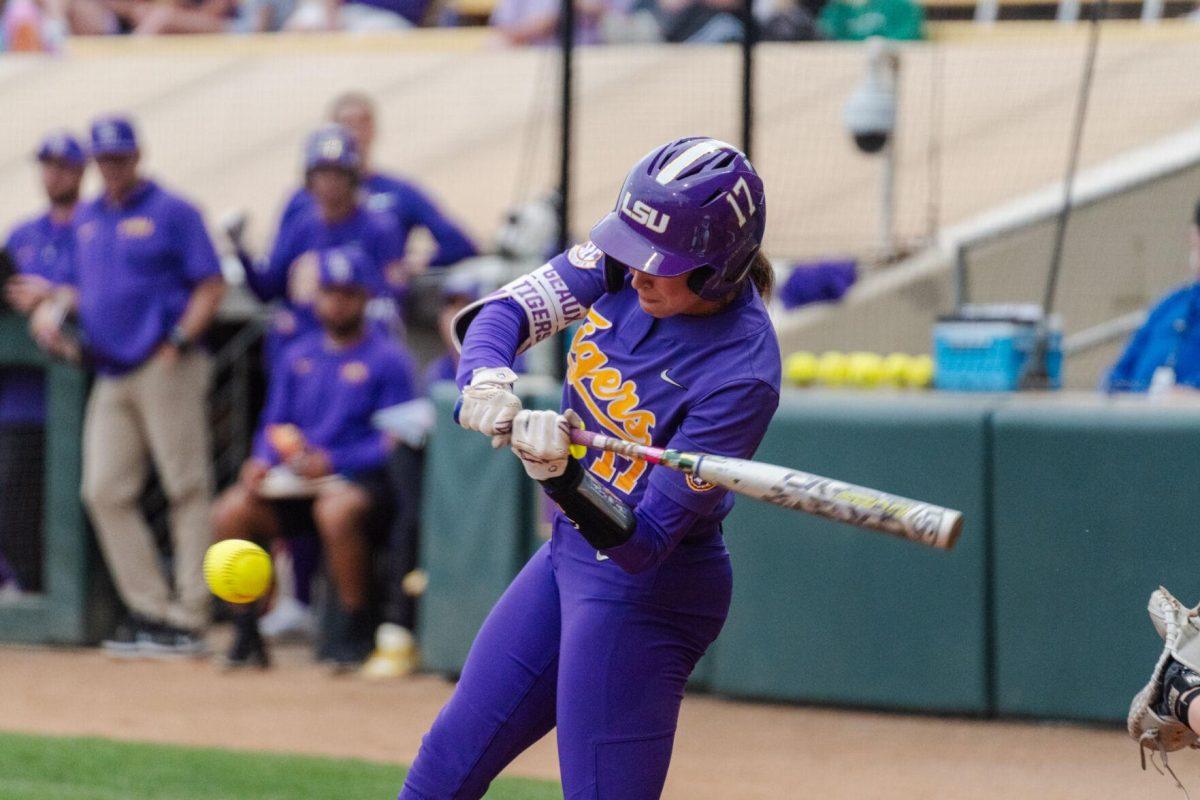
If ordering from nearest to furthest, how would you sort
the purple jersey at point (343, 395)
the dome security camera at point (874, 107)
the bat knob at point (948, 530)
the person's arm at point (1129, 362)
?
the bat knob at point (948, 530) → the person's arm at point (1129, 362) → the purple jersey at point (343, 395) → the dome security camera at point (874, 107)

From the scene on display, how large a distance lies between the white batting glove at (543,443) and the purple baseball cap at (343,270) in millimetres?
4496

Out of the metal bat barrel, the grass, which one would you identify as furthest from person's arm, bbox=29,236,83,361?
the metal bat barrel

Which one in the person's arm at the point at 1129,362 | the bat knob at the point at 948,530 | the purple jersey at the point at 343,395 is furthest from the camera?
the purple jersey at the point at 343,395

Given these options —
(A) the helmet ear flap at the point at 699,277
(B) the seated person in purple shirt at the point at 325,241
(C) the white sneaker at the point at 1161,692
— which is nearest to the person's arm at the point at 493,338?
(A) the helmet ear flap at the point at 699,277

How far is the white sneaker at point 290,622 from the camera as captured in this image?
27.3 feet

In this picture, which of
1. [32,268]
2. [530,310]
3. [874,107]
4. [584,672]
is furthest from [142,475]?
[584,672]

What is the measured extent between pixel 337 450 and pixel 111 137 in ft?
5.82

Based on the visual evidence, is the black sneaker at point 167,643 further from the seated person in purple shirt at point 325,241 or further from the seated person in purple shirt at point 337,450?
the seated person in purple shirt at point 325,241

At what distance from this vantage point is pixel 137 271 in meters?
7.89

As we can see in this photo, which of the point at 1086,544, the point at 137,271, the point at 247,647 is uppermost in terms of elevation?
the point at 137,271

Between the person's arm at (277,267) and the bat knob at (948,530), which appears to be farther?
the person's arm at (277,267)

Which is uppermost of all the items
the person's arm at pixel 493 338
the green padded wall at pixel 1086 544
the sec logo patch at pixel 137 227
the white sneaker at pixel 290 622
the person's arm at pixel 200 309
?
the person's arm at pixel 493 338

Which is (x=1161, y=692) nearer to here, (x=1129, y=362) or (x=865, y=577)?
(x=865, y=577)

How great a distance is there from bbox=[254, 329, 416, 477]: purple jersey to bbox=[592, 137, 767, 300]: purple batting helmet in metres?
4.35
